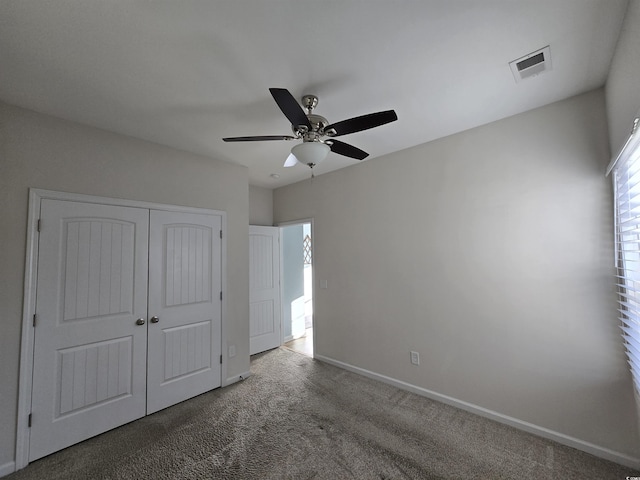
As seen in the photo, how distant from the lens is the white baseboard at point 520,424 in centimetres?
182

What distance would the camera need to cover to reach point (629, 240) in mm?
1635

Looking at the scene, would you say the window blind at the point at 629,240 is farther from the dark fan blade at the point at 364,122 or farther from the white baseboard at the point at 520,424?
the dark fan blade at the point at 364,122

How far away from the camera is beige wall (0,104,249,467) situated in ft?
6.27

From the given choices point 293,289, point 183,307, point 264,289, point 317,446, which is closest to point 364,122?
point 317,446

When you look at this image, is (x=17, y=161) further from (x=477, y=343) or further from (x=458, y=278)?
(x=477, y=343)

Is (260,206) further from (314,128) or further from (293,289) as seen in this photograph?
(314,128)

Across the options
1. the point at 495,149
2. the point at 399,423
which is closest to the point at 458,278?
the point at 495,149

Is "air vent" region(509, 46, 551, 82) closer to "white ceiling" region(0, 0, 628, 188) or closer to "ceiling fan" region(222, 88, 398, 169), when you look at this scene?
Answer: "white ceiling" region(0, 0, 628, 188)

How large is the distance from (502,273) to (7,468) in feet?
13.3

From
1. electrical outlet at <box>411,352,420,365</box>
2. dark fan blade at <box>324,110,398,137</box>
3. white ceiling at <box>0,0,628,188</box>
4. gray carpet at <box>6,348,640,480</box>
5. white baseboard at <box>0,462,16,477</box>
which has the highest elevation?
white ceiling at <box>0,0,628,188</box>

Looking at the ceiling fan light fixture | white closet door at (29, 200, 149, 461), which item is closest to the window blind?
the ceiling fan light fixture

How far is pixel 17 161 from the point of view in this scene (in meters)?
1.99

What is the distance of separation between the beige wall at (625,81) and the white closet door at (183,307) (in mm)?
3377

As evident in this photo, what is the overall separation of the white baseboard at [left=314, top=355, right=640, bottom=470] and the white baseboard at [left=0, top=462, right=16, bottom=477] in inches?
119
